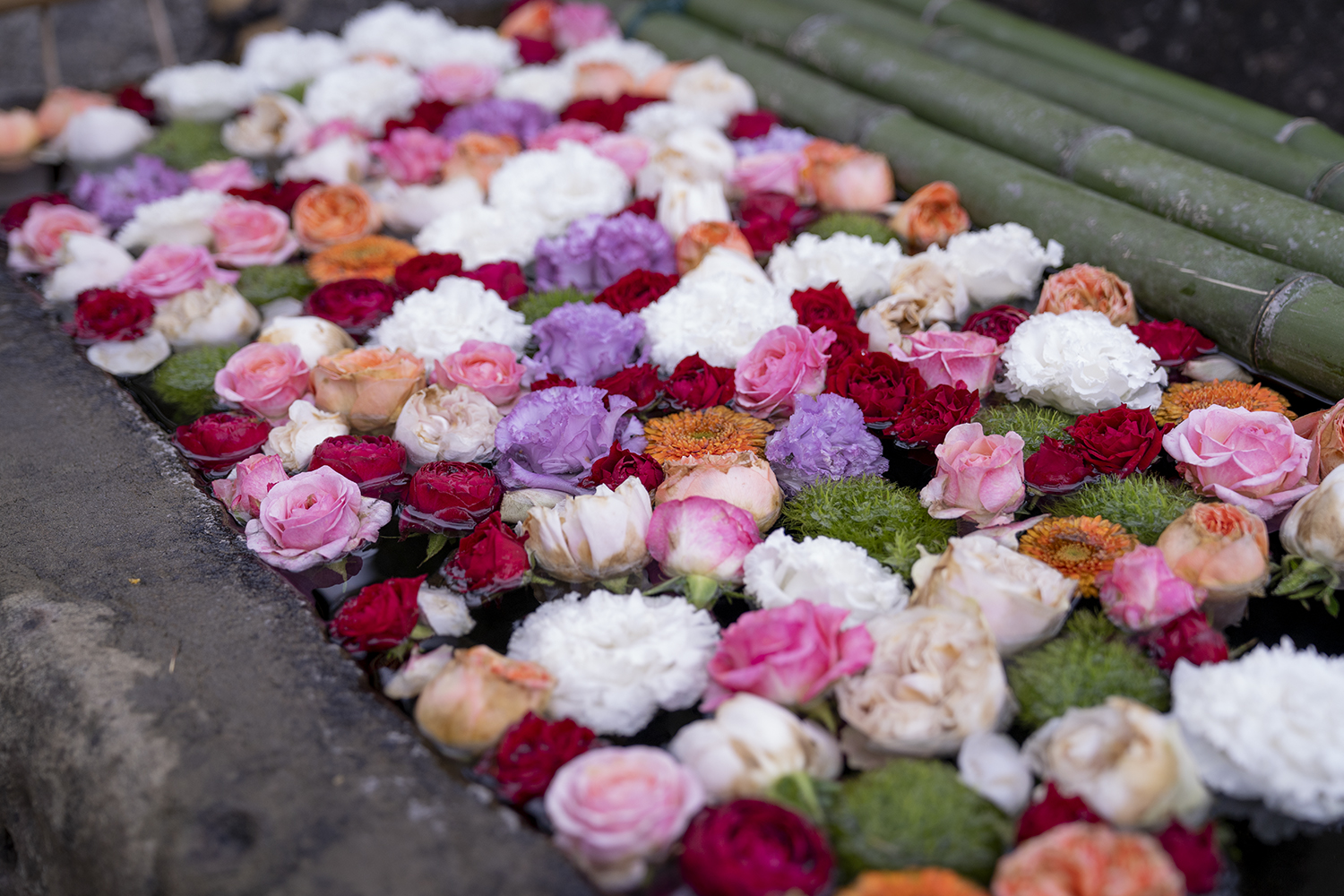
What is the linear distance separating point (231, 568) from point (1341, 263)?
198 centimetres

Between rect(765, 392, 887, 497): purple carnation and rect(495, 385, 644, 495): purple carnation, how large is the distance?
0.81 feet

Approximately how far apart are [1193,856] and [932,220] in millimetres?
1556

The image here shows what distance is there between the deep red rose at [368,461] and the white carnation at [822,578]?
628 millimetres

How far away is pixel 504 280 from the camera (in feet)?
6.93

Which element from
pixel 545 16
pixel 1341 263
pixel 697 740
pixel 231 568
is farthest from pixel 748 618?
pixel 545 16

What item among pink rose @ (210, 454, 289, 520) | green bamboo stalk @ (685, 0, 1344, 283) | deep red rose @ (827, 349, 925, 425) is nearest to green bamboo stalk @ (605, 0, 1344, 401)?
green bamboo stalk @ (685, 0, 1344, 283)

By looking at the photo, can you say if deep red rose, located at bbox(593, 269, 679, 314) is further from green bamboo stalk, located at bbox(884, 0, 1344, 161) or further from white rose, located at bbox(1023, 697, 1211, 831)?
green bamboo stalk, located at bbox(884, 0, 1344, 161)

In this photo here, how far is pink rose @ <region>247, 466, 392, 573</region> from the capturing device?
148 cm

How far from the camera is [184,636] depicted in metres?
1.35

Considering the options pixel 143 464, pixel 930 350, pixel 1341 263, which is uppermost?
pixel 1341 263

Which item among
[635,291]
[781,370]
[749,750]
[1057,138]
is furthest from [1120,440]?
[1057,138]

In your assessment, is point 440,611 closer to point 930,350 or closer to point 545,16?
point 930,350

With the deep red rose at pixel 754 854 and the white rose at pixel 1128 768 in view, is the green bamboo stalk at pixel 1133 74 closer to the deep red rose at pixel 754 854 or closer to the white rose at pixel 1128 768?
the white rose at pixel 1128 768

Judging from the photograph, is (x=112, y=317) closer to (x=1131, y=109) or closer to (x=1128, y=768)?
(x=1128, y=768)
